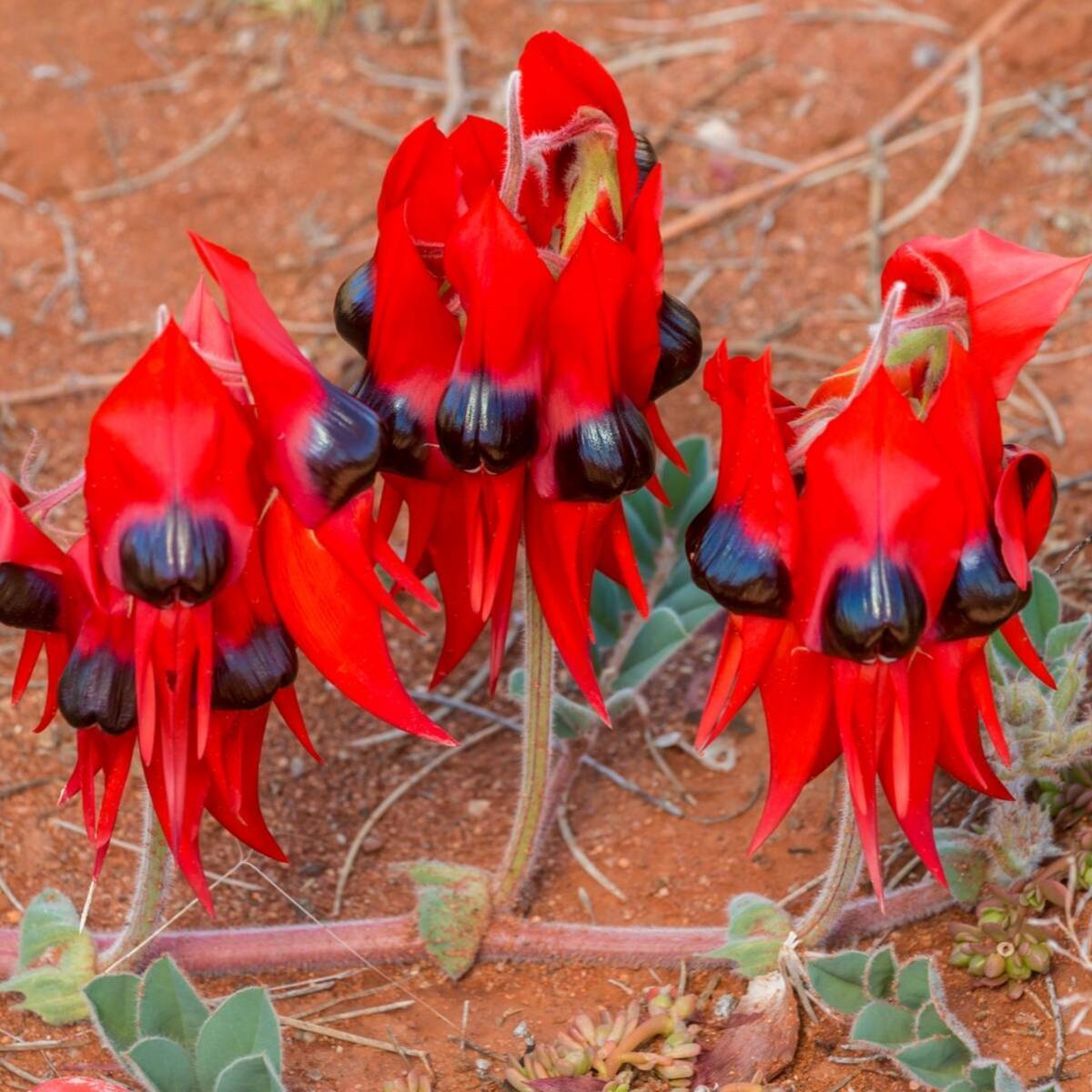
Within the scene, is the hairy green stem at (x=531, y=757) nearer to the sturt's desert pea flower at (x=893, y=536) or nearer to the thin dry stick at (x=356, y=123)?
the sturt's desert pea flower at (x=893, y=536)

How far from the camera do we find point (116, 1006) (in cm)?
182

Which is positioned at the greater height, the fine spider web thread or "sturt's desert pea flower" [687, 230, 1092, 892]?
"sturt's desert pea flower" [687, 230, 1092, 892]

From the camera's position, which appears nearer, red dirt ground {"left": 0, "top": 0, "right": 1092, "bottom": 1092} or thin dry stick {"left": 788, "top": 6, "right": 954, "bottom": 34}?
red dirt ground {"left": 0, "top": 0, "right": 1092, "bottom": 1092}

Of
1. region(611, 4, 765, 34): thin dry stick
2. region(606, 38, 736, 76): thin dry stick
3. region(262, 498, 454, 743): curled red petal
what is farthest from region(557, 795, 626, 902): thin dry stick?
region(611, 4, 765, 34): thin dry stick

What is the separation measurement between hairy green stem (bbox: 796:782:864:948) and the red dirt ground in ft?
0.38

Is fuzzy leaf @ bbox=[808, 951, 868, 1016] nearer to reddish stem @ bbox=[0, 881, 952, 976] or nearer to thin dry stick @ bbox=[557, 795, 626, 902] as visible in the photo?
reddish stem @ bbox=[0, 881, 952, 976]

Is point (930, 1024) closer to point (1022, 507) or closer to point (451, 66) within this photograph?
point (1022, 507)

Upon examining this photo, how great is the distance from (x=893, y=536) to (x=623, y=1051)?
0.75m

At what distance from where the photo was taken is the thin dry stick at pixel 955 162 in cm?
348

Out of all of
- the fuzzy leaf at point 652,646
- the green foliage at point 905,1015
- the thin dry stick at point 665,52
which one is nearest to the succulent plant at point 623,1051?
the green foliage at point 905,1015

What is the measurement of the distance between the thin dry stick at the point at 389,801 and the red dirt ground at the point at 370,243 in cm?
2

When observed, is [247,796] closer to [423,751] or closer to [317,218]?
[423,751]

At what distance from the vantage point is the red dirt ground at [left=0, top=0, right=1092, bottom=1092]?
2240mm

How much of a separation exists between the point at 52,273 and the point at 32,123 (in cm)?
52
